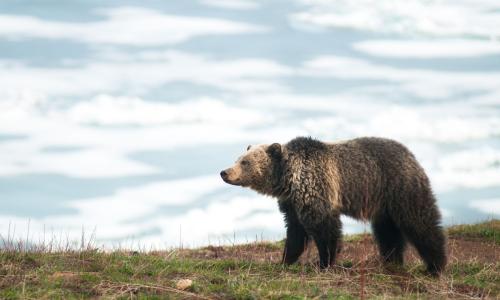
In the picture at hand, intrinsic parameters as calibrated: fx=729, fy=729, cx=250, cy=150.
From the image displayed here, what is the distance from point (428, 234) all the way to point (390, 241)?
2.53 ft

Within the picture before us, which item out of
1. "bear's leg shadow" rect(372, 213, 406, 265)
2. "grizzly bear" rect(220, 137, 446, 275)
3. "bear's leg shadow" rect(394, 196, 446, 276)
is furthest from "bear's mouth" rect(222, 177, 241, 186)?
"bear's leg shadow" rect(394, 196, 446, 276)

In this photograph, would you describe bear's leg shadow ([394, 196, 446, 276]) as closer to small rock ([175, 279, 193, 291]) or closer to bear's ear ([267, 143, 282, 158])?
bear's ear ([267, 143, 282, 158])

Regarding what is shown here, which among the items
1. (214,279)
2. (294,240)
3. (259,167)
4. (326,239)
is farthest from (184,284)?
(259,167)

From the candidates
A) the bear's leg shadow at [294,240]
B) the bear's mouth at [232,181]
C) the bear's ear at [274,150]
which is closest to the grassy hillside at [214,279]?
the bear's leg shadow at [294,240]

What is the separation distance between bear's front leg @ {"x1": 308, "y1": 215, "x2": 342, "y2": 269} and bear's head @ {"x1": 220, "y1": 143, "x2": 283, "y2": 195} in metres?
1.13

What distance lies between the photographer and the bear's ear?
11445 millimetres

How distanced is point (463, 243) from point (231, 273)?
8.06 metres

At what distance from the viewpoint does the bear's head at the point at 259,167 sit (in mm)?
11477

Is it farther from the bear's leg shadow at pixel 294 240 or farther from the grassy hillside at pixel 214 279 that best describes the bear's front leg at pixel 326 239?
the bear's leg shadow at pixel 294 240

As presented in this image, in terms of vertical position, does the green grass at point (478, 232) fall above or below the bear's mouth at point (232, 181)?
below

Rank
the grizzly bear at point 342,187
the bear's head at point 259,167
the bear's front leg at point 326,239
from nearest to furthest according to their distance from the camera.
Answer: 1. the bear's front leg at point 326,239
2. the grizzly bear at point 342,187
3. the bear's head at point 259,167

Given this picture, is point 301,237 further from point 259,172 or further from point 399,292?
point 399,292

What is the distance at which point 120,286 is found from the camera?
28.1ft

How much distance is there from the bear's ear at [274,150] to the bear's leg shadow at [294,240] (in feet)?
3.05
